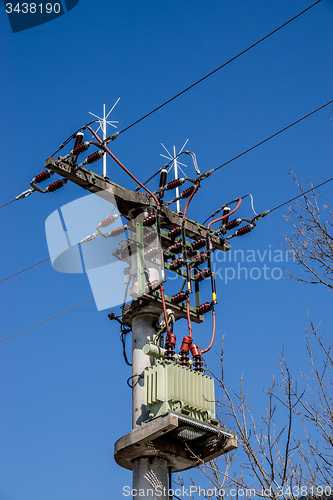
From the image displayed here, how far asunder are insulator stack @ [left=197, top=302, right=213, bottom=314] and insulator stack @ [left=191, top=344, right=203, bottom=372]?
93 cm

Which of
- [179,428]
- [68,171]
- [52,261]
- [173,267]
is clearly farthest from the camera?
[52,261]

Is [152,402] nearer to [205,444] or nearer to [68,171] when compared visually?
[205,444]

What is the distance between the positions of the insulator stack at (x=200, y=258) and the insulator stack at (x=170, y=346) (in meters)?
1.70

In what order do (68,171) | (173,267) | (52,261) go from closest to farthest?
1. (68,171)
2. (173,267)
3. (52,261)

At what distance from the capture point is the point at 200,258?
12203 millimetres

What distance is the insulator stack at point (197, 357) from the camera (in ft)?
35.4

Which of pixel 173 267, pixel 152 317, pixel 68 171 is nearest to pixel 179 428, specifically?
pixel 152 317

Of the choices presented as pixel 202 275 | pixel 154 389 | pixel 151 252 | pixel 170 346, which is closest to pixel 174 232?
pixel 151 252

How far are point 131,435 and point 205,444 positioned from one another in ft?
3.08

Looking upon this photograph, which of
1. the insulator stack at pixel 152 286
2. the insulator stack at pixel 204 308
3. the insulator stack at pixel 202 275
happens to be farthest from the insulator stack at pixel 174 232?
the insulator stack at pixel 204 308

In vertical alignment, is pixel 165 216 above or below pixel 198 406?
above

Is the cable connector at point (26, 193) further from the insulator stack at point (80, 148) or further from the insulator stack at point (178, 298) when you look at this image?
the insulator stack at point (178, 298)

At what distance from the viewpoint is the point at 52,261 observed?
13.9 m

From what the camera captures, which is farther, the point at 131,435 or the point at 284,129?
the point at 284,129
